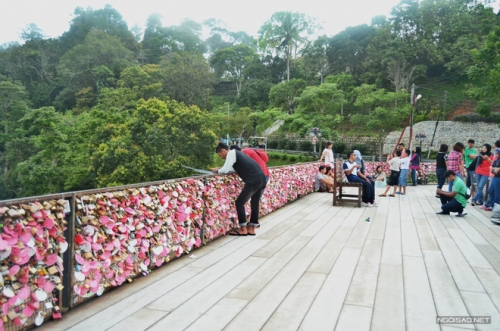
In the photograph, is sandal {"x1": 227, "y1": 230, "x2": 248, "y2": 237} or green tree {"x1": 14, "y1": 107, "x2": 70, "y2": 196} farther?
green tree {"x1": 14, "y1": 107, "x2": 70, "y2": 196}

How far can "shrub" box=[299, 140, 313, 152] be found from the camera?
36.9 m

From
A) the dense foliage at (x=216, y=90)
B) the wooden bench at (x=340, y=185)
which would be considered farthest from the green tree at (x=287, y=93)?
the wooden bench at (x=340, y=185)

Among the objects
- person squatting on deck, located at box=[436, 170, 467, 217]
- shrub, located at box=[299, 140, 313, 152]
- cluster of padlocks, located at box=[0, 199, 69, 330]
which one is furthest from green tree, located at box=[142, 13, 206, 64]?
cluster of padlocks, located at box=[0, 199, 69, 330]

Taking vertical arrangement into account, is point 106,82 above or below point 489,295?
above

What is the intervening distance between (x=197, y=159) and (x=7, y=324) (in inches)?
891

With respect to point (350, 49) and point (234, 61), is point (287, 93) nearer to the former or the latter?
point (350, 49)

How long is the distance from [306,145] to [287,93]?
18.8 ft

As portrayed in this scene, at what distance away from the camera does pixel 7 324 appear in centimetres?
206

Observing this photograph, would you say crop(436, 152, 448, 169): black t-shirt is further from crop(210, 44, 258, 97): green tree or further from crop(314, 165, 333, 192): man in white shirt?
crop(210, 44, 258, 97): green tree

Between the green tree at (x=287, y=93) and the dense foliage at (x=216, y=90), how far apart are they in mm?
115

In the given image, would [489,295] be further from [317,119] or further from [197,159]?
[317,119]

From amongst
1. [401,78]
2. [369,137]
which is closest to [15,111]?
[369,137]

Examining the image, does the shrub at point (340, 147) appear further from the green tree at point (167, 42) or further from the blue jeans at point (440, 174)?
the green tree at point (167, 42)

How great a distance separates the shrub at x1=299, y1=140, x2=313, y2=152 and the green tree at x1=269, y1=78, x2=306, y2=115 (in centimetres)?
346
